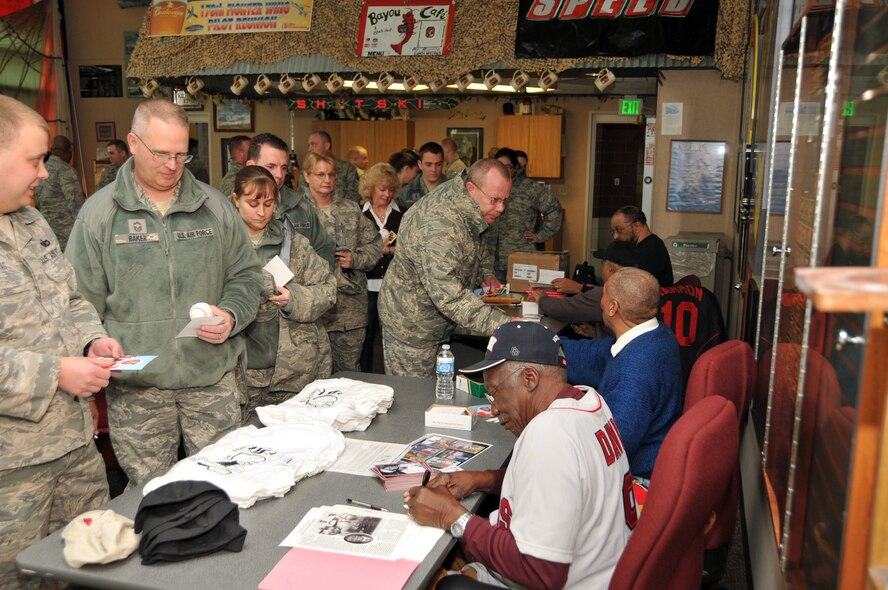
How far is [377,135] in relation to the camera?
12.5 meters

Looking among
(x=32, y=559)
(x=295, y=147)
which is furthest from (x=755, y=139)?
(x=295, y=147)

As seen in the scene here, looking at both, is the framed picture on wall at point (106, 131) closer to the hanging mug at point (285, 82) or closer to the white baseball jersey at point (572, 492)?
the hanging mug at point (285, 82)

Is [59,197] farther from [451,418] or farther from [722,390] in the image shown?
[722,390]

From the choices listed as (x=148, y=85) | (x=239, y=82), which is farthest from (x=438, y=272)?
(x=148, y=85)

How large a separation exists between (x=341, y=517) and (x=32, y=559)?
795 millimetres

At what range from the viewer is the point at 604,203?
13617mm

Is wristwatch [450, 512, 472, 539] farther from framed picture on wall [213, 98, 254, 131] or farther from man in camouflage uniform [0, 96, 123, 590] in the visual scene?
framed picture on wall [213, 98, 254, 131]

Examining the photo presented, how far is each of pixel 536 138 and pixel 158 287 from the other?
907 cm

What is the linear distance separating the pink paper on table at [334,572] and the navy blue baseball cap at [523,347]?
0.62m

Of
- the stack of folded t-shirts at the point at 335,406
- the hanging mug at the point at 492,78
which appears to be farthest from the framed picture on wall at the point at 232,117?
the stack of folded t-shirts at the point at 335,406

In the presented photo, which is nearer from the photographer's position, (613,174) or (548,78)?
(548,78)

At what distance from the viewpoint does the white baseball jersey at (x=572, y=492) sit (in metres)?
1.88

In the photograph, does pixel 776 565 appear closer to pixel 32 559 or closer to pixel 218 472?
pixel 218 472

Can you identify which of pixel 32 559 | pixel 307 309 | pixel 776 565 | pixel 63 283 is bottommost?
pixel 776 565
